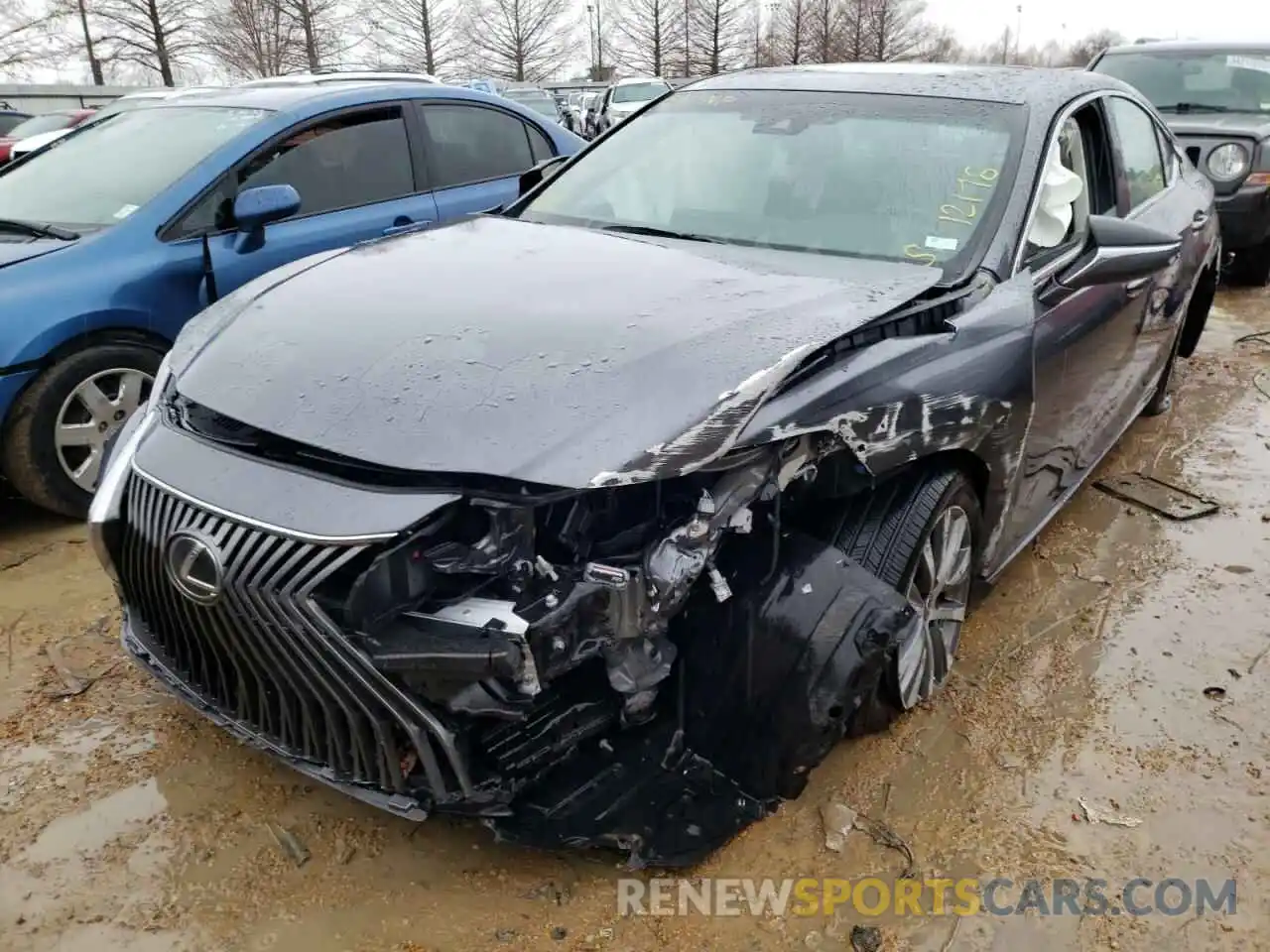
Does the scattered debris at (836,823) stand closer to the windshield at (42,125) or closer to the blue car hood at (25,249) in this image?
the blue car hood at (25,249)

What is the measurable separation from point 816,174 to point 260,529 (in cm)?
201

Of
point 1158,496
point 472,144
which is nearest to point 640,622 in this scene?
point 1158,496

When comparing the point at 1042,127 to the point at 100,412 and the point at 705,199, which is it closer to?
the point at 705,199

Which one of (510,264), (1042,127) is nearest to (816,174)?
(1042,127)

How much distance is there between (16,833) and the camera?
235cm

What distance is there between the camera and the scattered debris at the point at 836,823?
7.75ft

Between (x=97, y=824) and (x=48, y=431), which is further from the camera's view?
(x=48, y=431)

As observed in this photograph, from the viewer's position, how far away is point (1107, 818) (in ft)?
8.07

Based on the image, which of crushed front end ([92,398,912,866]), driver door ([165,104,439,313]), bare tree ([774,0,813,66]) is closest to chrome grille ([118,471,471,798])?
crushed front end ([92,398,912,866])

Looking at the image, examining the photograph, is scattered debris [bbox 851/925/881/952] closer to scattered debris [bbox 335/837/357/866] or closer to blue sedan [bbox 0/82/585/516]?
scattered debris [bbox 335/837/357/866]

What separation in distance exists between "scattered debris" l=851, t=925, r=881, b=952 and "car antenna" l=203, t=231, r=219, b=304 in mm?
3363

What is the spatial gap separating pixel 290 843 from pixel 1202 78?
893 cm

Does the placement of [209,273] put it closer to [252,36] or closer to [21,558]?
[21,558]

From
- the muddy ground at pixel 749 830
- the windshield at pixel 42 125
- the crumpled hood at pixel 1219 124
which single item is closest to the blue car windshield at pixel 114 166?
the muddy ground at pixel 749 830
